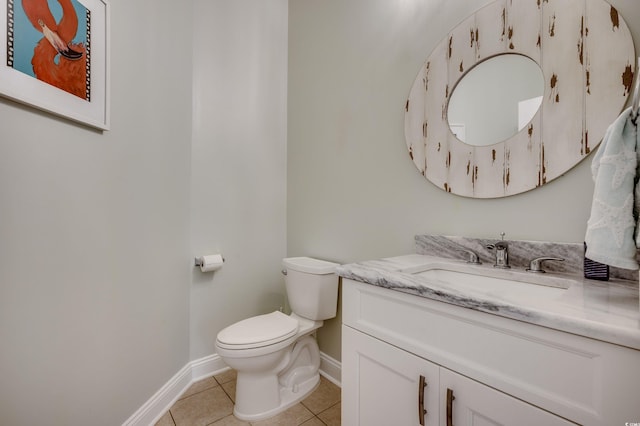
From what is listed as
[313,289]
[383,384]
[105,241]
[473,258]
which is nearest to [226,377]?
[313,289]

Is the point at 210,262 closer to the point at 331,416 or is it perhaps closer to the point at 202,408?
the point at 202,408

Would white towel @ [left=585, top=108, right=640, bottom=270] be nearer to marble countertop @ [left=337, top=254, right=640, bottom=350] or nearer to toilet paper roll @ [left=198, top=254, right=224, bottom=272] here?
marble countertop @ [left=337, top=254, right=640, bottom=350]

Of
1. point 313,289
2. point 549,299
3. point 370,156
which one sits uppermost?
point 370,156

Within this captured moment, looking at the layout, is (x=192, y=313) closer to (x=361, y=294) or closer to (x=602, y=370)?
(x=361, y=294)

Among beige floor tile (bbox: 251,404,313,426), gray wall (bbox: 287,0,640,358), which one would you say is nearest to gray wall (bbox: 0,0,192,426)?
beige floor tile (bbox: 251,404,313,426)

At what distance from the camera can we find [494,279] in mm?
1040

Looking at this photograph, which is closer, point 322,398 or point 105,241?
point 105,241

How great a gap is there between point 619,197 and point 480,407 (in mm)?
586

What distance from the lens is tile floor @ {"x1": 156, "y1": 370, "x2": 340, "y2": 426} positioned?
1.47 meters

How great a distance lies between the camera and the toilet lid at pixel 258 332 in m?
1.41

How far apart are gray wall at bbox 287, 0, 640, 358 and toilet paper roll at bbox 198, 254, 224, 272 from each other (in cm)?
59

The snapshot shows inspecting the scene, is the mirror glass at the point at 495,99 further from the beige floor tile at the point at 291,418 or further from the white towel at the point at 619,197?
the beige floor tile at the point at 291,418

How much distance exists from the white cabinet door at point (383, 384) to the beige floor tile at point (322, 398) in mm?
595

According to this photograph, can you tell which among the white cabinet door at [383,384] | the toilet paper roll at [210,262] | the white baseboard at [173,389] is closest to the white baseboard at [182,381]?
the white baseboard at [173,389]
